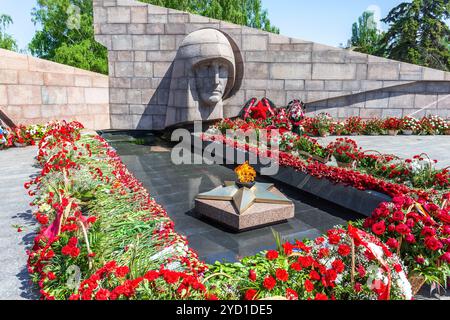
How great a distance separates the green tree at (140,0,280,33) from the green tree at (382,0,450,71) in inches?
507

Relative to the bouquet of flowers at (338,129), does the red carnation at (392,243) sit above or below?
below

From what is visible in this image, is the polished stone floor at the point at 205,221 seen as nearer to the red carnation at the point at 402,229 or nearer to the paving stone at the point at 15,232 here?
the red carnation at the point at 402,229

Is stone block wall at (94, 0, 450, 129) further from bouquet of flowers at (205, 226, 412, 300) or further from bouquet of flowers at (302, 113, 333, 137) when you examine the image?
bouquet of flowers at (205, 226, 412, 300)

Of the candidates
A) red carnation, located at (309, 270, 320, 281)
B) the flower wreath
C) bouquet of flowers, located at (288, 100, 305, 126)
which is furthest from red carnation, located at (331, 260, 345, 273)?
the flower wreath

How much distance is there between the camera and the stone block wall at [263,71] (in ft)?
41.2

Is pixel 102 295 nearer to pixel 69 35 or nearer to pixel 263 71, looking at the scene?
pixel 263 71

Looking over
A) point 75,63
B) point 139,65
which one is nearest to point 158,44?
point 139,65

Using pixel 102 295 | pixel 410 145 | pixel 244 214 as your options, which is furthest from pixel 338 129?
pixel 102 295

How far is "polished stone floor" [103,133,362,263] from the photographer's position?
4.17 meters

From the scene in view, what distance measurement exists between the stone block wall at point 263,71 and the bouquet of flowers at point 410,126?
0.66 meters

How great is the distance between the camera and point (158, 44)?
12820 mm

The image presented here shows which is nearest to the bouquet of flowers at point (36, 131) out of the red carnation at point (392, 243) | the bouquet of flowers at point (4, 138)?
the bouquet of flowers at point (4, 138)

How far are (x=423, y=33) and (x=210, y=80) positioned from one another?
26625mm
